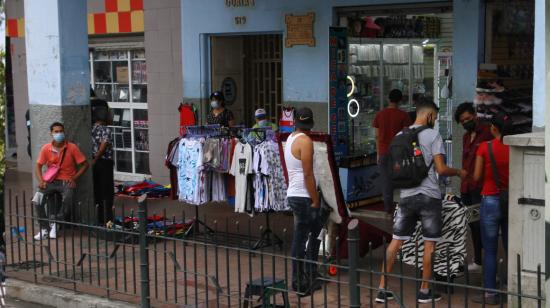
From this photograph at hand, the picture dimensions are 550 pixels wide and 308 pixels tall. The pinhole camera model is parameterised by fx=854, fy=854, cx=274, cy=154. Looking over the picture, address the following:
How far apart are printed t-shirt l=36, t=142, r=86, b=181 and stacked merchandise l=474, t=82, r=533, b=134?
16.1 feet

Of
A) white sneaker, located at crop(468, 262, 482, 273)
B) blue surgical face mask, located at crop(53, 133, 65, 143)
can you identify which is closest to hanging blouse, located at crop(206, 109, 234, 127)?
blue surgical face mask, located at crop(53, 133, 65, 143)

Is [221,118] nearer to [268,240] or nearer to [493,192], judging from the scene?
[268,240]

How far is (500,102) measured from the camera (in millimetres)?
10375

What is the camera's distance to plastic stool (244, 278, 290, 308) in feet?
21.4

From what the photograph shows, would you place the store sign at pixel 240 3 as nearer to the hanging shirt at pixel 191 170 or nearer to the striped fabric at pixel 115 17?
the striped fabric at pixel 115 17

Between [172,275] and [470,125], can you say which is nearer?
[470,125]

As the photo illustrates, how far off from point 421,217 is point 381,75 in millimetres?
5383

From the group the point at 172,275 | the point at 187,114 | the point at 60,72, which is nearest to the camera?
the point at 172,275

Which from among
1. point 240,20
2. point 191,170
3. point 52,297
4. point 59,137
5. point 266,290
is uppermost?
point 240,20

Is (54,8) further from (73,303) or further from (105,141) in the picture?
(73,303)

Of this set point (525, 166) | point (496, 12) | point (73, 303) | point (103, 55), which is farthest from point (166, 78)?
point (525, 166)

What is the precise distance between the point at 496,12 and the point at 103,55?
771 cm

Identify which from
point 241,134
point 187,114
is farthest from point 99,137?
point 241,134

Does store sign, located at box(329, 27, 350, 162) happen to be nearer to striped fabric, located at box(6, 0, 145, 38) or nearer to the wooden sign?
the wooden sign
